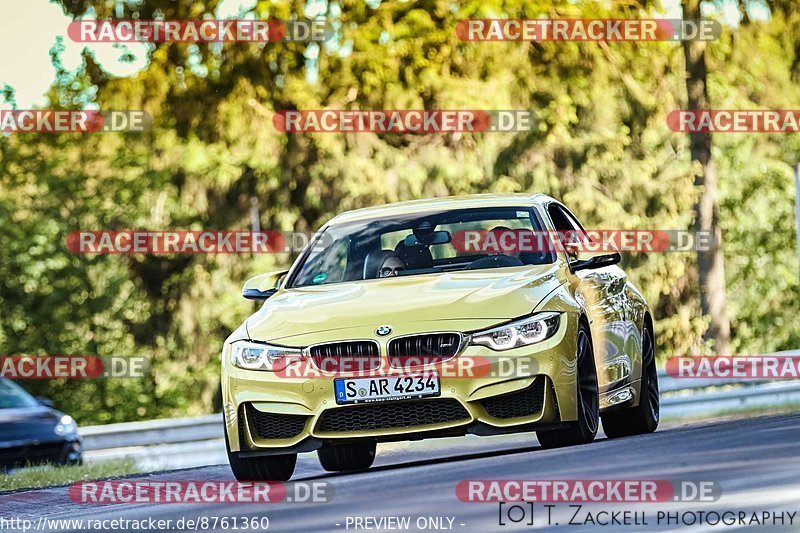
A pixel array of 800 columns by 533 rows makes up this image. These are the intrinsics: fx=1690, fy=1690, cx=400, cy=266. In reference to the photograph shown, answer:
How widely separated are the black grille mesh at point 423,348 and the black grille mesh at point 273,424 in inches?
26.4

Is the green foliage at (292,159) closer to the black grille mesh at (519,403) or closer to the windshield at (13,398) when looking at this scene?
the windshield at (13,398)

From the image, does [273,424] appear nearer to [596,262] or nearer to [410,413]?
[410,413]

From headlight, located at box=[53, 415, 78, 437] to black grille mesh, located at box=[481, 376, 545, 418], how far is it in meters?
11.6

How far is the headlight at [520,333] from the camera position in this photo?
9.62 m

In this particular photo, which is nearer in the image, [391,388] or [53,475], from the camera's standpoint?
[391,388]

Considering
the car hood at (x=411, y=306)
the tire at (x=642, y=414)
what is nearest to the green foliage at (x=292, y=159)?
the tire at (x=642, y=414)

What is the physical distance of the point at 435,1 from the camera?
106ft

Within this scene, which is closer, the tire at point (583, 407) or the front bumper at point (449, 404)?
the front bumper at point (449, 404)

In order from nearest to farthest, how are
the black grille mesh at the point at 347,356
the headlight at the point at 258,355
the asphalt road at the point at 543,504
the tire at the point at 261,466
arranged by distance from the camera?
the asphalt road at the point at 543,504 → the black grille mesh at the point at 347,356 → the headlight at the point at 258,355 → the tire at the point at 261,466

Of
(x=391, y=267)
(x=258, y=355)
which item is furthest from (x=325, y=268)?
(x=258, y=355)

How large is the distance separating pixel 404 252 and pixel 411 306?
1.13 m

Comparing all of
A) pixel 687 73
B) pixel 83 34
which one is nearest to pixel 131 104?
pixel 83 34

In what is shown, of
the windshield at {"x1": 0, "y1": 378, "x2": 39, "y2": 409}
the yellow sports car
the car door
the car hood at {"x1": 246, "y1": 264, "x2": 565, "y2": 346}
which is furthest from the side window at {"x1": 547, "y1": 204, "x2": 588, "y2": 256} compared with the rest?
the windshield at {"x1": 0, "y1": 378, "x2": 39, "y2": 409}

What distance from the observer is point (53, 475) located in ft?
52.2
